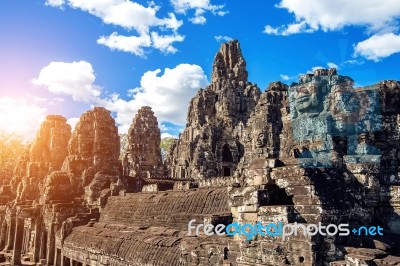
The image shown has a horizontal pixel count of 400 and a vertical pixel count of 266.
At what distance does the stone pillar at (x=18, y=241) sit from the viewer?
87.4 ft

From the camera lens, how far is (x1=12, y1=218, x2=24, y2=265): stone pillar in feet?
87.4

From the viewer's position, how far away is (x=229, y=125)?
64.8m

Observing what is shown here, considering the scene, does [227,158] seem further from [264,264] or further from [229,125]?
[264,264]

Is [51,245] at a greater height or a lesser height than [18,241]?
greater

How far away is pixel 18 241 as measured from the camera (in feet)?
91.3

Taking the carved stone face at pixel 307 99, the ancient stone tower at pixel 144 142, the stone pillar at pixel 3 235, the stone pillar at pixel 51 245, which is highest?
the ancient stone tower at pixel 144 142

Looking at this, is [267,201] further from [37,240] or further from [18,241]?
[18,241]

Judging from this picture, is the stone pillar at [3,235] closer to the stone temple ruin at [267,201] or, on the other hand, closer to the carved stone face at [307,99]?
the stone temple ruin at [267,201]

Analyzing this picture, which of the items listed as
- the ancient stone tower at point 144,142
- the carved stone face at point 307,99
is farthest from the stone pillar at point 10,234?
the carved stone face at point 307,99

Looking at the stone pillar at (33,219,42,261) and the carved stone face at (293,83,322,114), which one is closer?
the carved stone face at (293,83,322,114)

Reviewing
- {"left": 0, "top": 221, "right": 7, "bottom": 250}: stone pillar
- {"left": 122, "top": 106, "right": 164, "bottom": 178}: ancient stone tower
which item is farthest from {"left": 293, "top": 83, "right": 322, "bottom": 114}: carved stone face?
{"left": 122, "top": 106, "right": 164, "bottom": 178}: ancient stone tower

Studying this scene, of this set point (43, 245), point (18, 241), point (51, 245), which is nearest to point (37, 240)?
point (43, 245)

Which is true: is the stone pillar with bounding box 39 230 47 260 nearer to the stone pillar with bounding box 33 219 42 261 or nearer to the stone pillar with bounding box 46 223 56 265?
the stone pillar with bounding box 33 219 42 261

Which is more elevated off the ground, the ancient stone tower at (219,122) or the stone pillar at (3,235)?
the ancient stone tower at (219,122)
